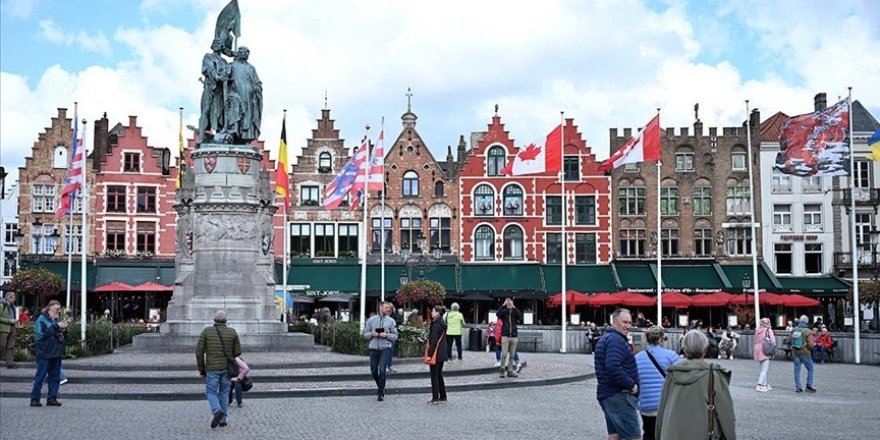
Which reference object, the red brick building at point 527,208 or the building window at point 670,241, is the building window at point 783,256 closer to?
the building window at point 670,241

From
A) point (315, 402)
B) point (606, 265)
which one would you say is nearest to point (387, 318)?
point (315, 402)

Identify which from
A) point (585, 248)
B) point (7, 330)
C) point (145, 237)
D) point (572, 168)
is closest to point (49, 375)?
point (7, 330)

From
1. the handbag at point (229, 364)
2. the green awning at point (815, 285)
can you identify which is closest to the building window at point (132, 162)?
the green awning at point (815, 285)

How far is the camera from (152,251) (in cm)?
5803

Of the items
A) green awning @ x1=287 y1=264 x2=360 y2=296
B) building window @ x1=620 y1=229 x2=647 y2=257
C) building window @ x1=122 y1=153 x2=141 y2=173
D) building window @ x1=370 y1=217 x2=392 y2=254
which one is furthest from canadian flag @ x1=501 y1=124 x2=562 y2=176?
building window @ x1=122 y1=153 x2=141 y2=173

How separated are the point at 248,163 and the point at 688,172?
122 ft

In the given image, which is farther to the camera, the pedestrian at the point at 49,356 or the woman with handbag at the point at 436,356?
the woman with handbag at the point at 436,356

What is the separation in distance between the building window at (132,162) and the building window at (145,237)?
3.00 m

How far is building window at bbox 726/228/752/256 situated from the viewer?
194 ft

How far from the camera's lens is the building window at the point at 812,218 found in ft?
193

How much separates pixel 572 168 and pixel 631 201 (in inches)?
147

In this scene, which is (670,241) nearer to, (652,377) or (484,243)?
(484,243)

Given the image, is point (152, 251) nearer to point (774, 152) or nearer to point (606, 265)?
point (606, 265)

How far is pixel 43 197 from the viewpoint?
190 feet
